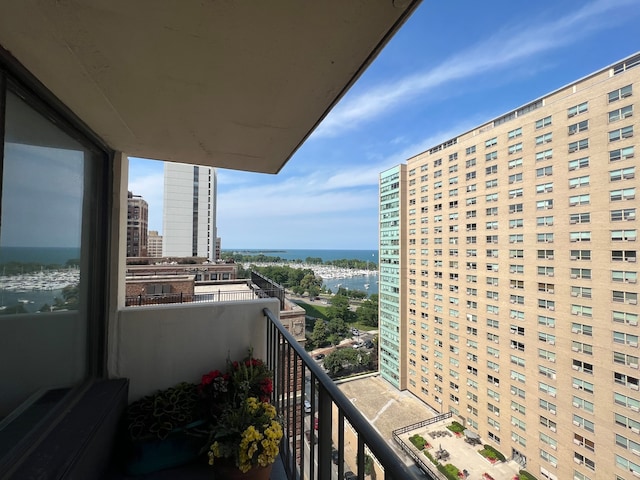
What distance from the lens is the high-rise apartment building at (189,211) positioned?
42.2ft

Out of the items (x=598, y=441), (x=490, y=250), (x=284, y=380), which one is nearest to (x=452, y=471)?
(x=598, y=441)

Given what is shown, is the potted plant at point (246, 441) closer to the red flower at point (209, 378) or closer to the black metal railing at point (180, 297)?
the red flower at point (209, 378)

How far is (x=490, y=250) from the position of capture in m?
13.5

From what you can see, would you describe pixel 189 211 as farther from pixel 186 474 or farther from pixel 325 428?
pixel 325 428

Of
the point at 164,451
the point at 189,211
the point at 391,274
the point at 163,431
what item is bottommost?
the point at 391,274

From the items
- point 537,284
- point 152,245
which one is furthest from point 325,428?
point 537,284

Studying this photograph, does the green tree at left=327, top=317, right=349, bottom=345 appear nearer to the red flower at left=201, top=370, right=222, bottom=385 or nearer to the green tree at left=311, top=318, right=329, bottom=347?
the green tree at left=311, top=318, right=329, bottom=347

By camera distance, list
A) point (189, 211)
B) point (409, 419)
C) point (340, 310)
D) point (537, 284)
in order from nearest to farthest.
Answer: point (537, 284) → point (409, 419) → point (189, 211) → point (340, 310)

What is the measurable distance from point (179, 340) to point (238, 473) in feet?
3.30

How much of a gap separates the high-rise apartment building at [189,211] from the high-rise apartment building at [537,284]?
1377 cm

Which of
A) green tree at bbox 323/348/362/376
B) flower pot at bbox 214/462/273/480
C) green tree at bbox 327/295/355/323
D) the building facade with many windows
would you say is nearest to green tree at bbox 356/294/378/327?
green tree at bbox 327/295/355/323

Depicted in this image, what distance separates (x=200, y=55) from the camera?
0.83m

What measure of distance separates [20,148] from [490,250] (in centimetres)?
1609

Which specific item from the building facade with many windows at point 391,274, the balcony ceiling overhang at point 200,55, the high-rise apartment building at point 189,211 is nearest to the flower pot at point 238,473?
the balcony ceiling overhang at point 200,55
